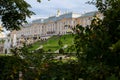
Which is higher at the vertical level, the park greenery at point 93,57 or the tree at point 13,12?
the tree at point 13,12

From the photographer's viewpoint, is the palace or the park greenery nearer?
the park greenery

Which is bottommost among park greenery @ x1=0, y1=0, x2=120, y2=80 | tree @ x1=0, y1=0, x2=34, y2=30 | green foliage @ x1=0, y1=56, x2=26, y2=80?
green foliage @ x1=0, y1=56, x2=26, y2=80

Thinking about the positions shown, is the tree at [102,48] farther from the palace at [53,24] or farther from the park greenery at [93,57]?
the palace at [53,24]

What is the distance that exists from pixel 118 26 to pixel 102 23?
57 cm

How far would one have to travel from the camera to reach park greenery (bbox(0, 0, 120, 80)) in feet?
11.6

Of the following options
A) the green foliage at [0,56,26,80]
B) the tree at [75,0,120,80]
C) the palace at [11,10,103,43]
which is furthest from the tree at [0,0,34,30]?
the palace at [11,10,103,43]

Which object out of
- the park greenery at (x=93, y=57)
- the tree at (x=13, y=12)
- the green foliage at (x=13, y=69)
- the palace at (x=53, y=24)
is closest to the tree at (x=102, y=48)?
the park greenery at (x=93, y=57)

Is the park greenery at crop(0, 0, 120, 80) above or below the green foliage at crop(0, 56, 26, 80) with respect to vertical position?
above

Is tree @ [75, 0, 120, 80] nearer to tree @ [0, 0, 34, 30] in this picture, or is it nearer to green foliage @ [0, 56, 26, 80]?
green foliage @ [0, 56, 26, 80]

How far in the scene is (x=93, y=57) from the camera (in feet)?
12.4

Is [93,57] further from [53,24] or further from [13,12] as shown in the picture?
[53,24]

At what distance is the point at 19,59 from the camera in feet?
19.0

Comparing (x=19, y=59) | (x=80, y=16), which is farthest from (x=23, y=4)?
(x=80, y=16)

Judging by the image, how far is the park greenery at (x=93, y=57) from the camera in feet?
11.6
